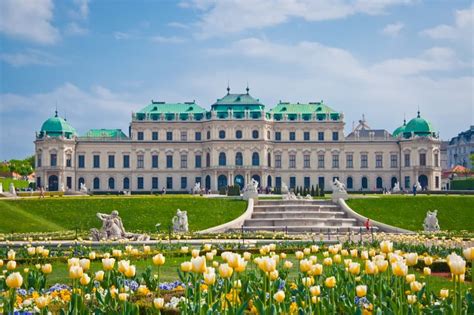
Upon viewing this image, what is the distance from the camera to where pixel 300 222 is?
4012cm

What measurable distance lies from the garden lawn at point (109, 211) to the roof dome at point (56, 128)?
3773 cm

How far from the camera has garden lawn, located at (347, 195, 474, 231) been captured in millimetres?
40250

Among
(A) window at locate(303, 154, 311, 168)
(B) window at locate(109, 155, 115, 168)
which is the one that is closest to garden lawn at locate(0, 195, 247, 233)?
(A) window at locate(303, 154, 311, 168)

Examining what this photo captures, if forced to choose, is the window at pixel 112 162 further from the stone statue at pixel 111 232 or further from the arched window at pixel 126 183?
the stone statue at pixel 111 232

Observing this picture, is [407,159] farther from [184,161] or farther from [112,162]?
[112,162]

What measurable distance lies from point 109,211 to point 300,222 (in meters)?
13.4

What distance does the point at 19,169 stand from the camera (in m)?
113

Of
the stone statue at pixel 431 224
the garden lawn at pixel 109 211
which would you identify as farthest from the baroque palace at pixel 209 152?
the stone statue at pixel 431 224

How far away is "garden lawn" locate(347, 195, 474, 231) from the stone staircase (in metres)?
2.28

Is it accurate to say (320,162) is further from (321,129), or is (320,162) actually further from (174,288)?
(174,288)

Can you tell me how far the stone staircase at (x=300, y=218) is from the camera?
38.2 m

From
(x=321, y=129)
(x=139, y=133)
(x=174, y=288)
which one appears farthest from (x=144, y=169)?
(x=174, y=288)

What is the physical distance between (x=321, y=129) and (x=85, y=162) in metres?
32.3

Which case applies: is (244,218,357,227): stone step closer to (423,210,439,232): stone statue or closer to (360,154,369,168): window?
(423,210,439,232): stone statue
